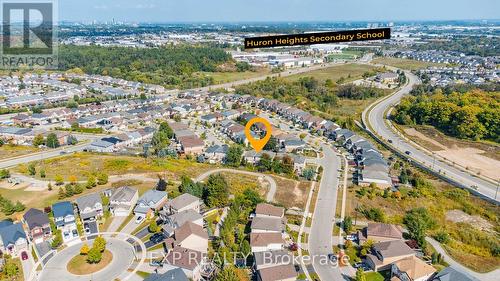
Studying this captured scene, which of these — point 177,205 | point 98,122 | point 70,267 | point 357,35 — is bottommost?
point 70,267

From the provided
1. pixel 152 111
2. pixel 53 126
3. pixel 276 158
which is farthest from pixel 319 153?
pixel 53 126

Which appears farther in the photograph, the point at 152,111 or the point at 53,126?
the point at 152,111

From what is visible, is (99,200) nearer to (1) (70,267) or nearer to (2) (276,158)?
(1) (70,267)

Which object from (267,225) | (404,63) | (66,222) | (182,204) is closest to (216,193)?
(182,204)

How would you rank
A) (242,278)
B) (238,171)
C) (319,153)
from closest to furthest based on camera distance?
(242,278)
(238,171)
(319,153)

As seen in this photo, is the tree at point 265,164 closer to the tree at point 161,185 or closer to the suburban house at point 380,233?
the tree at point 161,185

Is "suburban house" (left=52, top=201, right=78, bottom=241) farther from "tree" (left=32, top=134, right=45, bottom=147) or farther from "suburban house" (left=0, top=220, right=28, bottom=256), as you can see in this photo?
"tree" (left=32, top=134, right=45, bottom=147)

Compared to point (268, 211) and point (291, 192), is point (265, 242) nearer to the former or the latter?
point (268, 211)

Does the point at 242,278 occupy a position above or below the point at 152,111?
below
